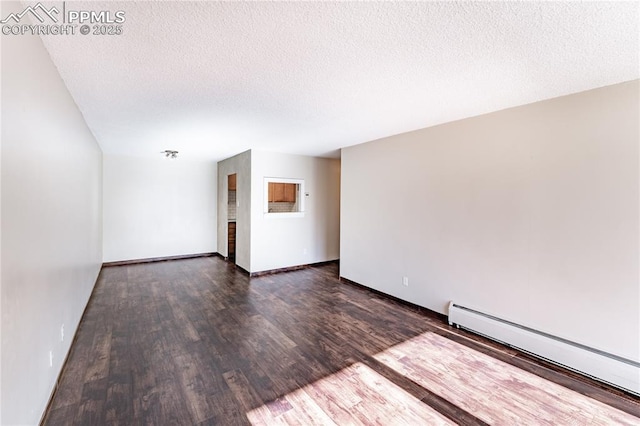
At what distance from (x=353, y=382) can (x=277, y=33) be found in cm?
249

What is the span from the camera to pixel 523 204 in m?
2.72

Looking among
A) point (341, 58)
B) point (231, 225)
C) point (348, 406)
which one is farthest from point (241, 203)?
point (348, 406)

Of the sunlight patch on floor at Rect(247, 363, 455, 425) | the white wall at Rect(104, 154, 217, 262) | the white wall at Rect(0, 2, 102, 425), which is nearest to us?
the white wall at Rect(0, 2, 102, 425)

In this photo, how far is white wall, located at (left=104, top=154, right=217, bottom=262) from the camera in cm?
586

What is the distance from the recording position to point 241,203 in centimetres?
558

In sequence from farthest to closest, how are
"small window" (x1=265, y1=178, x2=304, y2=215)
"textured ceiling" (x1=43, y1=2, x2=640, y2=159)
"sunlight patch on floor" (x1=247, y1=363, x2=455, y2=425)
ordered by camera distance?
1. "small window" (x1=265, y1=178, x2=304, y2=215)
2. "sunlight patch on floor" (x1=247, y1=363, x2=455, y2=425)
3. "textured ceiling" (x1=43, y1=2, x2=640, y2=159)

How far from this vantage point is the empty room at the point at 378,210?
4.89 feet

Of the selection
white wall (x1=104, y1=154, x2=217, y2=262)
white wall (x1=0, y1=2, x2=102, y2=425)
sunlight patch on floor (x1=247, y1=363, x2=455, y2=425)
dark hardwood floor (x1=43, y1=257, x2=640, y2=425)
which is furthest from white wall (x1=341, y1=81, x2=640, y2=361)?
white wall (x1=104, y1=154, x2=217, y2=262)

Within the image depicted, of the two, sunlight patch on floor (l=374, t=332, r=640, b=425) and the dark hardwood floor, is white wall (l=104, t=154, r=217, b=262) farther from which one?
sunlight patch on floor (l=374, t=332, r=640, b=425)

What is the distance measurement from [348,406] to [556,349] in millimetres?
1954

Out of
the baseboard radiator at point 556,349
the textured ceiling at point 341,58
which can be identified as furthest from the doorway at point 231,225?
the baseboard radiator at point 556,349

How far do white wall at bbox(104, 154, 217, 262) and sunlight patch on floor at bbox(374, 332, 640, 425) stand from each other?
18.6 ft

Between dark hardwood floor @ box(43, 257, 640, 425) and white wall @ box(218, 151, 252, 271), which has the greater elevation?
white wall @ box(218, 151, 252, 271)

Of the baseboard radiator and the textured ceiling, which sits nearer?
the textured ceiling
